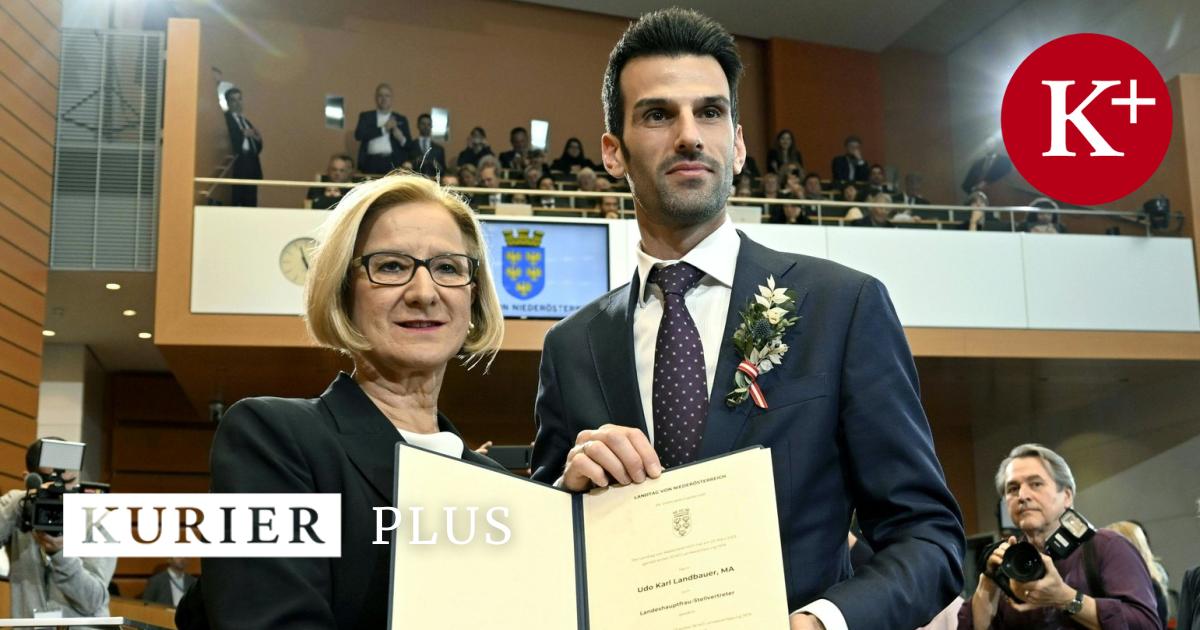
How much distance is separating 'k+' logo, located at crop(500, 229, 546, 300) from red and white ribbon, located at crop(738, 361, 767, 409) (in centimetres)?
842

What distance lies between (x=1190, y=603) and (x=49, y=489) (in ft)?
13.7

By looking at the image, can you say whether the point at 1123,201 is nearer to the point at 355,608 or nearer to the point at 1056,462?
the point at 1056,462

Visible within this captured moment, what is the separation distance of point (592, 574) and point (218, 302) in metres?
8.90

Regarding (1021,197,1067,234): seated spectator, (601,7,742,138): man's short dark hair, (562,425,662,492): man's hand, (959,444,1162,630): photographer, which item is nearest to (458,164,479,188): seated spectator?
(1021,197,1067,234): seated spectator

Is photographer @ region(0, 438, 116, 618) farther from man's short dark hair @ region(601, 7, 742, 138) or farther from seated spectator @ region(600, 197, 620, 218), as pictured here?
seated spectator @ region(600, 197, 620, 218)

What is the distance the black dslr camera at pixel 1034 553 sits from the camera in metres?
3.83

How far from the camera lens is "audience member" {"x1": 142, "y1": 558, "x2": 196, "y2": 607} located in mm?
9953

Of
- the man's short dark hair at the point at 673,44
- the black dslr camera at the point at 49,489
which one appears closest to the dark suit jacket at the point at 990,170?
the black dslr camera at the point at 49,489

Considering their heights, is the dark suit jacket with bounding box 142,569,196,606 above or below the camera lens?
below

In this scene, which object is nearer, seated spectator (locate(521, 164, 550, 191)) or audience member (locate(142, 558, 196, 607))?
audience member (locate(142, 558, 196, 607))

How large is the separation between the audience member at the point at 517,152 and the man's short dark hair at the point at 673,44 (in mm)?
10048

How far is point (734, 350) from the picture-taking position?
1846 mm

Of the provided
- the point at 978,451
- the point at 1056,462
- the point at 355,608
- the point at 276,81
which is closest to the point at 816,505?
the point at 355,608

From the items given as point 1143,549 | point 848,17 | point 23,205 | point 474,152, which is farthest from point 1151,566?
point 848,17
